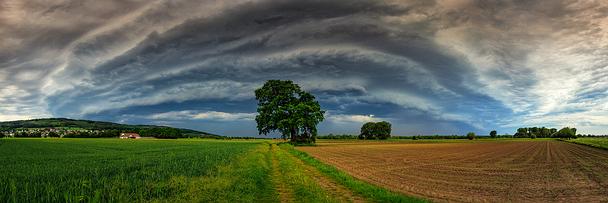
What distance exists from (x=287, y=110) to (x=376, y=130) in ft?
348

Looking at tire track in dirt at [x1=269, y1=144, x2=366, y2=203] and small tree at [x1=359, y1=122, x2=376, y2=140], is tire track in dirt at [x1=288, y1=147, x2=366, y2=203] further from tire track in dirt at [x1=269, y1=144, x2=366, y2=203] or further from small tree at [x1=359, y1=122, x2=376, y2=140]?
small tree at [x1=359, y1=122, x2=376, y2=140]

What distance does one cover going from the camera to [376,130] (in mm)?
166250

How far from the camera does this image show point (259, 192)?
13.4 m

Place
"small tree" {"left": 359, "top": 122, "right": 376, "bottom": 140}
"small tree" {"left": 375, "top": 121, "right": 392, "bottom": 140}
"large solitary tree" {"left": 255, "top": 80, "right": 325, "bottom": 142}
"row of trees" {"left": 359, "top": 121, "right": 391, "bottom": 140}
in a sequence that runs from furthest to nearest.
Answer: "small tree" {"left": 359, "top": 122, "right": 376, "bottom": 140} → "row of trees" {"left": 359, "top": 121, "right": 391, "bottom": 140} → "small tree" {"left": 375, "top": 121, "right": 392, "bottom": 140} → "large solitary tree" {"left": 255, "top": 80, "right": 325, "bottom": 142}

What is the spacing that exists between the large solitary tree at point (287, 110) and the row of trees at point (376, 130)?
101 m

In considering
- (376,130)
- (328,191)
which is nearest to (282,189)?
(328,191)

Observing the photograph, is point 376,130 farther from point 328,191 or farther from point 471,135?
point 328,191

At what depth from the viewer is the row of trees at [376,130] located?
6496 inches

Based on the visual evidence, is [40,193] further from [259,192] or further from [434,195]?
[434,195]

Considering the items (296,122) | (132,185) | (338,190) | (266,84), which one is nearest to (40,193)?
(132,185)

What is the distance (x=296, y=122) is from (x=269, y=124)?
7.23 meters

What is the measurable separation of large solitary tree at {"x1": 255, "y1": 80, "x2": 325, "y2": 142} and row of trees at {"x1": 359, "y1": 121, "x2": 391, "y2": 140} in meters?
101

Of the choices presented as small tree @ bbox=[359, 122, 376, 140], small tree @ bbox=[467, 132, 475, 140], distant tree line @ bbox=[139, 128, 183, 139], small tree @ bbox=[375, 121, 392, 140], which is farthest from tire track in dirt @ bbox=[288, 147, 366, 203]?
small tree @ bbox=[467, 132, 475, 140]

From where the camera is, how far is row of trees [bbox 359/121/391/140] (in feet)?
541
